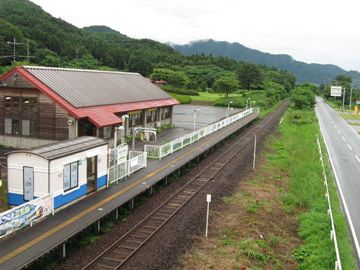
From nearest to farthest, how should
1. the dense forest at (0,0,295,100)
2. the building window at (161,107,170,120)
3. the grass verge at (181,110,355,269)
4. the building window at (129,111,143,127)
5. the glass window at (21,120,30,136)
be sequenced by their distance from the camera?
the grass verge at (181,110,355,269) < the glass window at (21,120,30,136) < the building window at (129,111,143,127) < the building window at (161,107,170,120) < the dense forest at (0,0,295,100)

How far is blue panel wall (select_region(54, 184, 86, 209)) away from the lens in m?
13.9

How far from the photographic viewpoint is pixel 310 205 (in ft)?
58.0

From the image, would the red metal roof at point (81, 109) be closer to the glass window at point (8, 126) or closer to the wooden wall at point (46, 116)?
the wooden wall at point (46, 116)

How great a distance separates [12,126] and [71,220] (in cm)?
1606

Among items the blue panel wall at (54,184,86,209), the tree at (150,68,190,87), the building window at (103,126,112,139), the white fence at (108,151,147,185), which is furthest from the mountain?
the blue panel wall at (54,184,86,209)

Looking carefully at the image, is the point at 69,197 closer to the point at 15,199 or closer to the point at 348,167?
the point at 15,199

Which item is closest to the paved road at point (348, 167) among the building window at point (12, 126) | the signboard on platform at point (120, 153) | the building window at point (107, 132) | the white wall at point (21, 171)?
the signboard on platform at point (120, 153)

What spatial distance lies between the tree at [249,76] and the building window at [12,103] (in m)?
81.6

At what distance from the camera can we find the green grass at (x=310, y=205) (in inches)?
491

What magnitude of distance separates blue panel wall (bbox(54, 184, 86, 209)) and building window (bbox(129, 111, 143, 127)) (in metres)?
16.7

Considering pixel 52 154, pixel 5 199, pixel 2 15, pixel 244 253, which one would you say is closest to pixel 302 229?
pixel 244 253

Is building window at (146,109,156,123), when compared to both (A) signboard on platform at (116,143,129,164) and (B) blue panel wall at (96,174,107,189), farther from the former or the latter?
(B) blue panel wall at (96,174,107,189)

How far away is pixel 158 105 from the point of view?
121 ft

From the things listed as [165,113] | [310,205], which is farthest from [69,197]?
[165,113]
